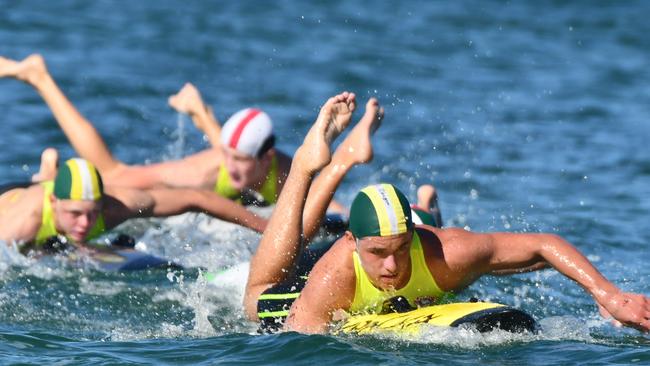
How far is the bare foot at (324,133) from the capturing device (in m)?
9.38

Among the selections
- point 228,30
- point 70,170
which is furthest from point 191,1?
point 70,170

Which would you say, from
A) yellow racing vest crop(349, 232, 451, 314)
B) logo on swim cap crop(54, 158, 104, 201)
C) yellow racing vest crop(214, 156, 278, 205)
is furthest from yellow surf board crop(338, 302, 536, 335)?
yellow racing vest crop(214, 156, 278, 205)

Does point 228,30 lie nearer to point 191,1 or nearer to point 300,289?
point 191,1

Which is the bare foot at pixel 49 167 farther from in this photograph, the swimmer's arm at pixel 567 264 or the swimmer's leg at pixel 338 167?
the swimmer's arm at pixel 567 264

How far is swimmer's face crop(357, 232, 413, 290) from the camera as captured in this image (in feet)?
27.4

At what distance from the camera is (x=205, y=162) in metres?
13.8

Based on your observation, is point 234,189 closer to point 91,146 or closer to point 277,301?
point 91,146

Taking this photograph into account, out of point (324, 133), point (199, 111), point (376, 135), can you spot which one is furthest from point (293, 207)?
point (376, 135)

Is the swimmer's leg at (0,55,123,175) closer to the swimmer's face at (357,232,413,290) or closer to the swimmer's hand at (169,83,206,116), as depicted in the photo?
the swimmer's hand at (169,83,206,116)

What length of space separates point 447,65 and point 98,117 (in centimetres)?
778

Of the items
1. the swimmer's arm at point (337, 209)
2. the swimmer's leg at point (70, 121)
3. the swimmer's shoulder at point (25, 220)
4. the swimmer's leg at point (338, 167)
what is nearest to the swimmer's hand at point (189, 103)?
the swimmer's leg at point (70, 121)

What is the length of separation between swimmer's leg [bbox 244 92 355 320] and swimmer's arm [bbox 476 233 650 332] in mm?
1430

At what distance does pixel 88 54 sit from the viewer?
23.3m

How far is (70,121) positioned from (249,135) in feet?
6.50
